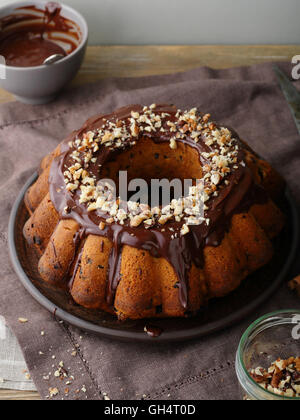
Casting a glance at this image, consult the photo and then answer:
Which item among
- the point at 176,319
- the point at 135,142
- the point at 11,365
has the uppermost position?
the point at 135,142

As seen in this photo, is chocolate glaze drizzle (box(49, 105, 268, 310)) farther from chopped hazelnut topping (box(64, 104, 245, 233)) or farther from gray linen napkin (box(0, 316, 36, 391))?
gray linen napkin (box(0, 316, 36, 391))

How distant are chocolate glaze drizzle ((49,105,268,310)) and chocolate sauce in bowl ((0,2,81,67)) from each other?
2.58 ft

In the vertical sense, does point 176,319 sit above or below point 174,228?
below

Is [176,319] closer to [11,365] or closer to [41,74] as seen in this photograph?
[11,365]

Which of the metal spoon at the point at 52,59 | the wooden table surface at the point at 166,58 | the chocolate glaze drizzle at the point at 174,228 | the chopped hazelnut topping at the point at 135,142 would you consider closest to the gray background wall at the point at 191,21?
the wooden table surface at the point at 166,58

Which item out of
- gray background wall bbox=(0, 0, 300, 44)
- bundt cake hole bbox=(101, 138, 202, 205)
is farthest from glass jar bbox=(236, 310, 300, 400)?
gray background wall bbox=(0, 0, 300, 44)

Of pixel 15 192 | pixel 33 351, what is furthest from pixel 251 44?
pixel 33 351

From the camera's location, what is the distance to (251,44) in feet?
9.25

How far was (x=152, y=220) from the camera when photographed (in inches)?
64.5

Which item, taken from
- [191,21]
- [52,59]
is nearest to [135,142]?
[52,59]

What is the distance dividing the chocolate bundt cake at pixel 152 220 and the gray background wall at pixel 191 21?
0.92 meters

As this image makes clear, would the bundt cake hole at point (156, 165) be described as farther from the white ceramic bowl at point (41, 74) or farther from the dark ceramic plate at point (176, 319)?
the white ceramic bowl at point (41, 74)

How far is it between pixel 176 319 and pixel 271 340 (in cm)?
28

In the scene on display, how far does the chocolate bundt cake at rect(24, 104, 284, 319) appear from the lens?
1.65 m
